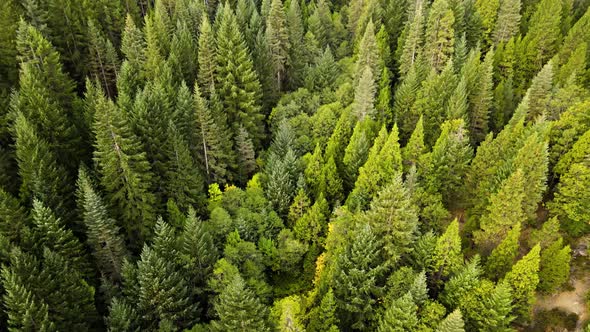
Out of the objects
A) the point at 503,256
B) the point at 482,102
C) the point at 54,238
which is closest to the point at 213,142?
the point at 54,238

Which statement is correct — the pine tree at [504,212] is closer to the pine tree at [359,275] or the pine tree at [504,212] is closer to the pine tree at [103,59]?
the pine tree at [359,275]

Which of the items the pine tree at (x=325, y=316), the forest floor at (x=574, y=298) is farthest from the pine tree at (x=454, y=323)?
the forest floor at (x=574, y=298)

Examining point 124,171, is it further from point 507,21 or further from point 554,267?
point 507,21

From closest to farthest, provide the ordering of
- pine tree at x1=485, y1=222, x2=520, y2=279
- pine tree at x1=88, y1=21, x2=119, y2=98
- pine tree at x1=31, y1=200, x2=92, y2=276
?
pine tree at x1=485, y1=222, x2=520, y2=279, pine tree at x1=31, y1=200, x2=92, y2=276, pine tree at x1=88, y1=21, x2=119, y2=98

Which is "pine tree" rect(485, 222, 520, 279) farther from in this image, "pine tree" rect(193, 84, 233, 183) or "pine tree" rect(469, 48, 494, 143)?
"pine tree" rect(193, 84, 233, 183)

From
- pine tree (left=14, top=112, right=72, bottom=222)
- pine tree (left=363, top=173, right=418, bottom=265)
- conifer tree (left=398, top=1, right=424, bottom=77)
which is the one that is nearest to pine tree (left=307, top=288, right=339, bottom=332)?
pine tree (left=363, top=173, right=418, bottom=265)
